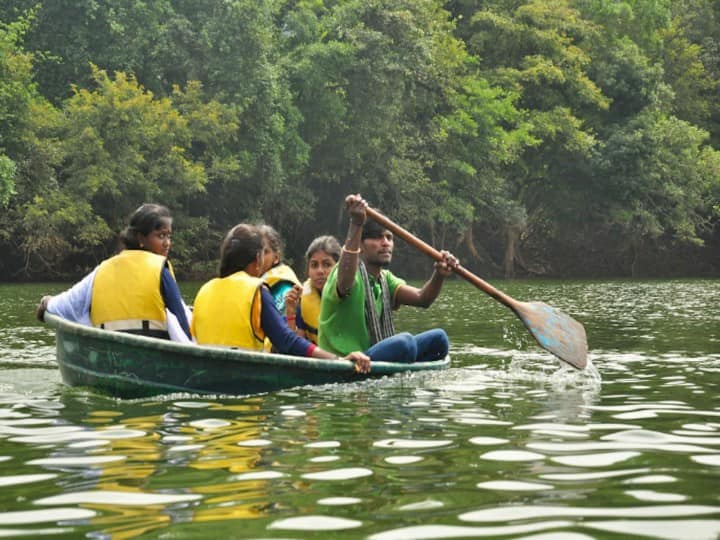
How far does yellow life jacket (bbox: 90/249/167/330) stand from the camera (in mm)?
6504

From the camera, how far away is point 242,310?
21.3 ft

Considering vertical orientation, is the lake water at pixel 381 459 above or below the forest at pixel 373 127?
below

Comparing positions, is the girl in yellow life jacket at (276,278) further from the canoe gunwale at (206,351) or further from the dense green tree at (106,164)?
the dense green tree at (106,164)

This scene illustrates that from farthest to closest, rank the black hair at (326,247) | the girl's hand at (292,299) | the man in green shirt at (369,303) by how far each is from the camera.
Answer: the girl's hand at (292,299), the black hair at (326,247), the man in green shirt at (369,303)

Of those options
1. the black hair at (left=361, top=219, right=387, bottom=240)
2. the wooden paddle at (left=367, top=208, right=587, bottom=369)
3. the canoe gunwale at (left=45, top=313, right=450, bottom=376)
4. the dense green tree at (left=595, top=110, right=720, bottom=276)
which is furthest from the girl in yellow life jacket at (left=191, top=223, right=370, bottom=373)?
the dense green tree at (left=595, top=110, right=720, bottom=276)

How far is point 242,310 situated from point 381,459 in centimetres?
233

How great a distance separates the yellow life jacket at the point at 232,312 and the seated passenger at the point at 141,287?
0.61 ft

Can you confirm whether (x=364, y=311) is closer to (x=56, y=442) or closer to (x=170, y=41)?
(x=56, y=442)

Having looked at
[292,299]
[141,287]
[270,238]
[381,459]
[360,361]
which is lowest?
[381,459]

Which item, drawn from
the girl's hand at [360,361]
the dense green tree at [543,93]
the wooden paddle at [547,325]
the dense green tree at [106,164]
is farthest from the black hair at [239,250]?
the dense green tree at [543,93]

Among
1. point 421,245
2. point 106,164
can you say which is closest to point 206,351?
point 421,245

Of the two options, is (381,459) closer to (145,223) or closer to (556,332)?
(145,223)

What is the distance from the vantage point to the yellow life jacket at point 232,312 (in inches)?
253

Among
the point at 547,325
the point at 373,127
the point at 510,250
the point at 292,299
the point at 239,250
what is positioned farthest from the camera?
the point at 510,250
